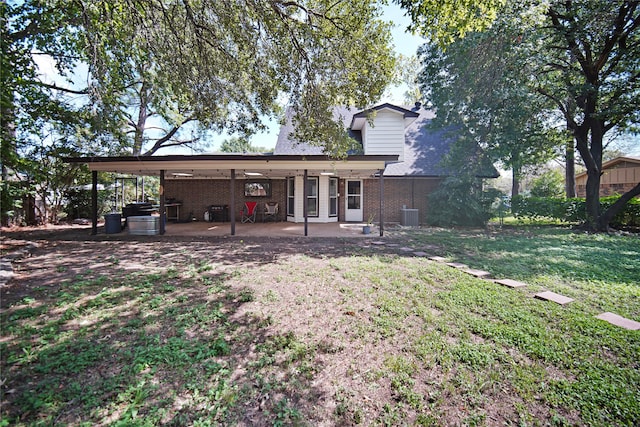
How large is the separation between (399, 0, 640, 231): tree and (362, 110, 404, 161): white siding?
5318 mm

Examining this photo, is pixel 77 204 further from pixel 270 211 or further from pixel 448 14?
pixel 448 14

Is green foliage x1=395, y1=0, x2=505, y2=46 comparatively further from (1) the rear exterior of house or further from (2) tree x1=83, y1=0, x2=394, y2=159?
(1) the rear exterior of house

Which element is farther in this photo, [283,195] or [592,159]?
[283,195]

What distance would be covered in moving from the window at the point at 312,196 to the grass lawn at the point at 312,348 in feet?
26.3

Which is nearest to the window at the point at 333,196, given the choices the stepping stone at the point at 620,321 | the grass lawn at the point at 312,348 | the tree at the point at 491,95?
the tree at the point at 491,95

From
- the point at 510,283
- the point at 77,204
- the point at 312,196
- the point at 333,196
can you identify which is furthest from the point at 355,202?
the point at 77,204

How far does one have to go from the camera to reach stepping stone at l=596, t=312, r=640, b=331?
3283mm

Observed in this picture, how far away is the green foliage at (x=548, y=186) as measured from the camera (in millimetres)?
19578

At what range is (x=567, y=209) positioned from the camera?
13.5m

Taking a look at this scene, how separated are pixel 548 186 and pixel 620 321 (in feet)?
68.5

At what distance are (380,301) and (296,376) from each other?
189cm

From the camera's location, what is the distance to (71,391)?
7.20ft

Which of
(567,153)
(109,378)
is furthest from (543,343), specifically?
(567,153)

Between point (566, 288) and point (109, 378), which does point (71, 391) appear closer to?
point (109, 378)
